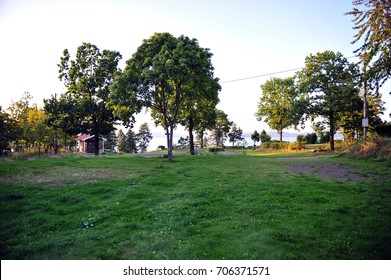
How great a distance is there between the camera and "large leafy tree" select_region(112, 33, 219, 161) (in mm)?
25359

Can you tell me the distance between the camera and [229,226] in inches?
298

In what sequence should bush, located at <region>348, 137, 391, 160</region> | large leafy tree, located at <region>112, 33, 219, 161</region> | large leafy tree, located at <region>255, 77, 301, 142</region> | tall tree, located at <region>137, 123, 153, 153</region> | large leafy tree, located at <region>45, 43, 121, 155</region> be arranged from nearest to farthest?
bush, located at <region>348, 137, 391, 160</region>, large leafy tree, located at <region>112, 33, 219, 161</region>, large leafy tree, located at <region>45, 43, 121, 155</region>, large leafy tree, located at <region>255, 77, 301, 142</region>, tall tree, located at <region>137, 123, 153, 153</region>

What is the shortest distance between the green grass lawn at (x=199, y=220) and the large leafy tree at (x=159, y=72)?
14480mm

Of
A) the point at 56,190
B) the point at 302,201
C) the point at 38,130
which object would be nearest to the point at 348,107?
the point at 302,201

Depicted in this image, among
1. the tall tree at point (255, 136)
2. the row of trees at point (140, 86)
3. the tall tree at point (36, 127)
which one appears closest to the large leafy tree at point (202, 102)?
the row of trees at point (140, 86)

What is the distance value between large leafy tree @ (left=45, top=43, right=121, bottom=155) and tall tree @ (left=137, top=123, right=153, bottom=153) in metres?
59.7

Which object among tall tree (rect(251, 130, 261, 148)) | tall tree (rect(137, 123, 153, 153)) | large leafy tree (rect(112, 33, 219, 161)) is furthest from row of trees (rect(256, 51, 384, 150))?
tall tree (rect(137, 123, 153, 153))

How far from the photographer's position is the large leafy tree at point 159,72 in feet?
83.2

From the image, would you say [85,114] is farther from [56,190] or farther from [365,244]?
[365,244]

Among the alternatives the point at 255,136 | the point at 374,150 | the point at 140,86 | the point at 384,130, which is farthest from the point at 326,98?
the point at 255,136

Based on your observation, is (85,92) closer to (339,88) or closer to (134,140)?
(339,88)

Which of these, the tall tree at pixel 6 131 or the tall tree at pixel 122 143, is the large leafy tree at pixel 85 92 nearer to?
the tall tree at pixel 6 131

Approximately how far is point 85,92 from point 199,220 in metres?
35.8

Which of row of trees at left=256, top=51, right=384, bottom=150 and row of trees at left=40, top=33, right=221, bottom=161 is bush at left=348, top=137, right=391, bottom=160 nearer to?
row of trees at left=256, top=51, right=384, bottom=150
